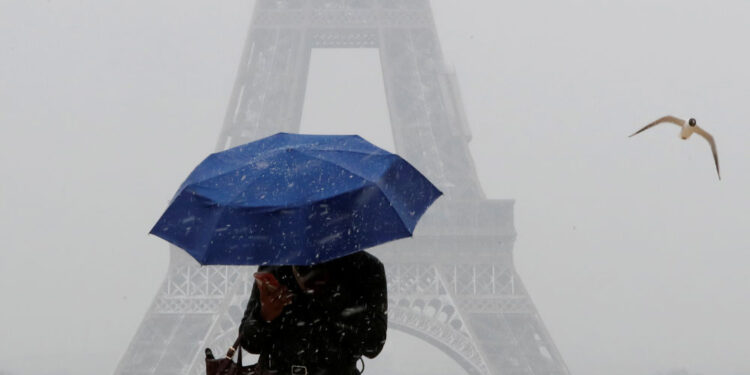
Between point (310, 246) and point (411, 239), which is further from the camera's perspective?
point (411, 239)

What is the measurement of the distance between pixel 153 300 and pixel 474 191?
1081 cm

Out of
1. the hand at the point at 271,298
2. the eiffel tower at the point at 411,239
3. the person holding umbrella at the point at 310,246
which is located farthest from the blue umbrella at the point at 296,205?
the eiffel tower at the point at 411,239

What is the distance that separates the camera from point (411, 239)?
105 feet

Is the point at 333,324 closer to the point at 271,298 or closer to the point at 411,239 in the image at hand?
the point at 271,298

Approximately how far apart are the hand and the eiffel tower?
24.0 metres

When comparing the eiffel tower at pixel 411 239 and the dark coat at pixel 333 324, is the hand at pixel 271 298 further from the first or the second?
the eiffel tower at pixel 411 239

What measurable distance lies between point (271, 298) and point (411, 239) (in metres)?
28.2

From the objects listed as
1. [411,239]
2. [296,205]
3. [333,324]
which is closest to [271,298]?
[333,324]

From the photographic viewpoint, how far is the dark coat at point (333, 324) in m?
3.75

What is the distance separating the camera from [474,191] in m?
32.2

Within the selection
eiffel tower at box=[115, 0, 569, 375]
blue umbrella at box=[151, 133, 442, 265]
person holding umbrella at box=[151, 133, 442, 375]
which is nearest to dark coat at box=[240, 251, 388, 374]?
person holding umbrella at box=[151, 133, 442, 375]

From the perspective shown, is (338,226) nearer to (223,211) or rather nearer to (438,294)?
(223,211)

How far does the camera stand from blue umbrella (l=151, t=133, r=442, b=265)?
3709mm

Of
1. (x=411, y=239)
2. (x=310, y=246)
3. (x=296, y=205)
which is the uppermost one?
(x=296, y=205)
